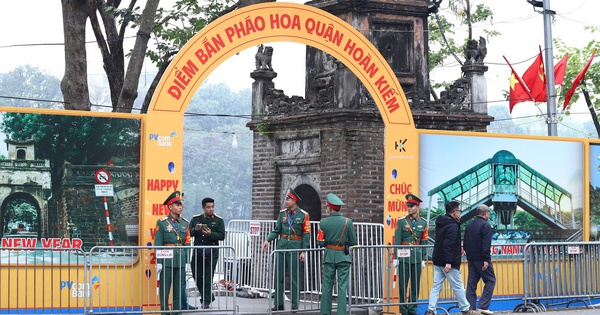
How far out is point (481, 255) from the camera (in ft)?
50.7

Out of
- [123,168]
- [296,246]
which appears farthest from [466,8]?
[123,168]

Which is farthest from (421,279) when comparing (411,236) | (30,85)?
(30,85)

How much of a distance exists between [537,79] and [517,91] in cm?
71

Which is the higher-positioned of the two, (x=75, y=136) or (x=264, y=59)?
(x=264, y=59)

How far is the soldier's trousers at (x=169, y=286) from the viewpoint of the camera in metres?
14.4

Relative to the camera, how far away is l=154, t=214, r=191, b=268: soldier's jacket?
567 inches

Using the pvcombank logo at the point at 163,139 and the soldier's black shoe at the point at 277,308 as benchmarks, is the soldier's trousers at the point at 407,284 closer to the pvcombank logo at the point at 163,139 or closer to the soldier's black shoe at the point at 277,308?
A: the soldier's black shoe at the point at 277,308

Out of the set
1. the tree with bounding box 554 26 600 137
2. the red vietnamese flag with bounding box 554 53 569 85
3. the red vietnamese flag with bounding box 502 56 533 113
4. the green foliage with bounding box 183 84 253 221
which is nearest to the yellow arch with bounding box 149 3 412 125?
the red vietnamese flag with bounding box 502 56 533 113

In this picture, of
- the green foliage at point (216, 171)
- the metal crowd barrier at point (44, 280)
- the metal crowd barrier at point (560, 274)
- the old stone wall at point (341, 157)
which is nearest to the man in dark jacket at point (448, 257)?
the metal crowd barrier at point (560, 274)

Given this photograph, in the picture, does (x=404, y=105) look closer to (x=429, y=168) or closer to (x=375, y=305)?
(x=429, y=168)

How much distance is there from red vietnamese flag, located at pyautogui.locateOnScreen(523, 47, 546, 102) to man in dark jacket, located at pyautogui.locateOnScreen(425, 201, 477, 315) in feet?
31.4

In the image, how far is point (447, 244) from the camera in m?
15.1

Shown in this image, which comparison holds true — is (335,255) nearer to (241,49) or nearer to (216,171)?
(241,49)

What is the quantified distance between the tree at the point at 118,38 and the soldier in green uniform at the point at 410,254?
5.42 meters
